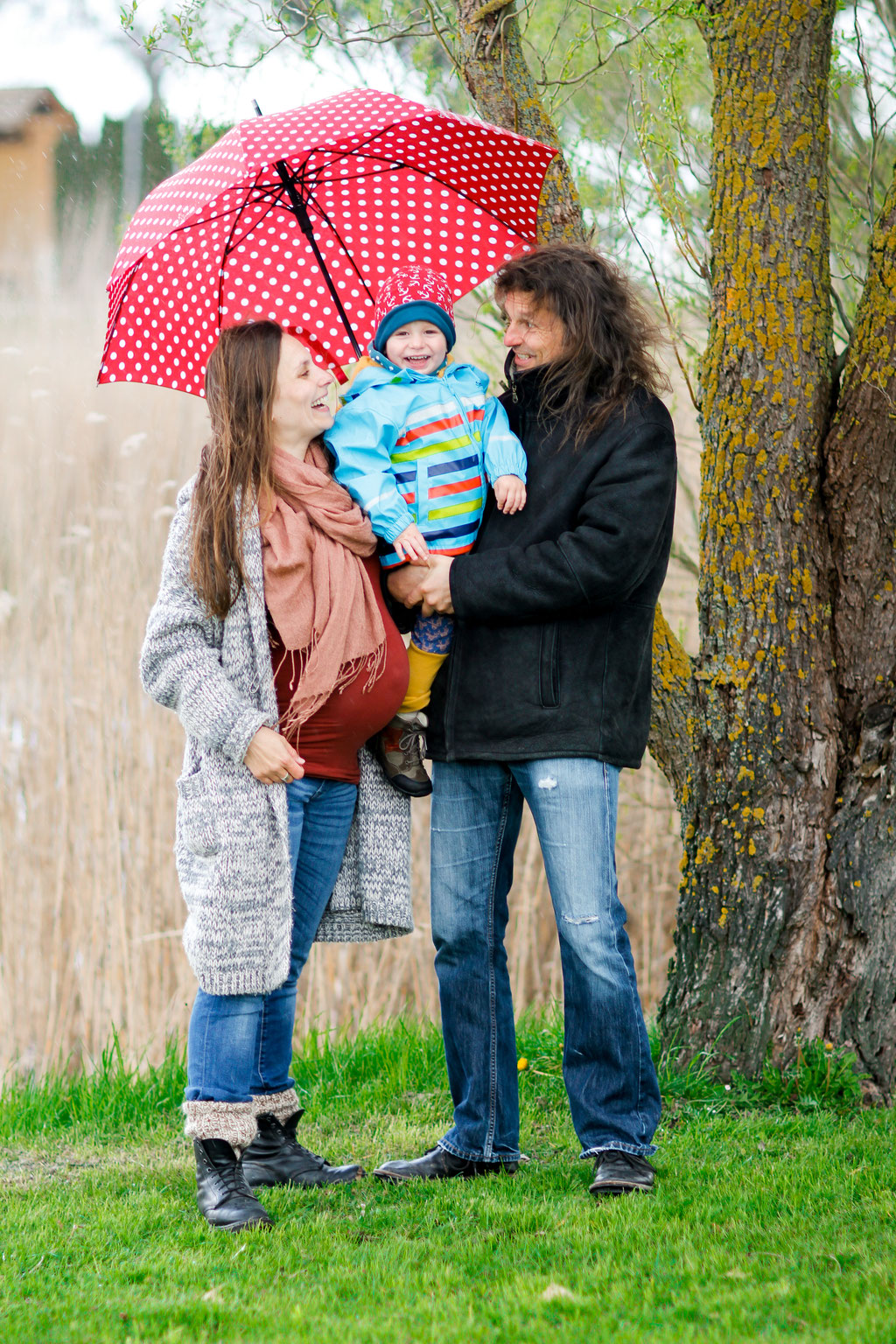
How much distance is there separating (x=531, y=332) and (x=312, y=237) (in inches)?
24.3

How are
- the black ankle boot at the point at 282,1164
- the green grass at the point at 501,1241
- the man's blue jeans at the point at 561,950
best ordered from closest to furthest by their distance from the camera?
the green grass at the point at 501,1241 < the man's blue jeans at the point at 561,950 < the black ankle boot at the point at 282,1164

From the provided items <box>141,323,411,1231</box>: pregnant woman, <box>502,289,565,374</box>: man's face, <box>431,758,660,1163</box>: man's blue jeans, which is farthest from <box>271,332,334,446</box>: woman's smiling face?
<box>431,758,660,1163</box>: man's blue jeans

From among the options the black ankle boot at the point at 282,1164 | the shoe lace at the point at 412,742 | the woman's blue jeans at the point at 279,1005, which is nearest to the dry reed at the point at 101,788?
the black ankle boot at the point at 282,1164

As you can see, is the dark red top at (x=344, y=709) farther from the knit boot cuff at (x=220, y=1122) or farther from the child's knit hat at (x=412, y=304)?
the knit boot cuff at (x=220, y=1122)

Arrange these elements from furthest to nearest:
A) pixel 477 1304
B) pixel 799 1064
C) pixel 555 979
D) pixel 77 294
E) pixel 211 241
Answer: pixel 77 294, pixel 555 979, pixel 799 1064, pixel 211 241, pixel 477 1304

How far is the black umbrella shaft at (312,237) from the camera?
8.65 ft

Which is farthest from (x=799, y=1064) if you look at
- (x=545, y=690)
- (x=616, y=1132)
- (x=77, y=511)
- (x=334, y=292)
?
(x=77, y=511)

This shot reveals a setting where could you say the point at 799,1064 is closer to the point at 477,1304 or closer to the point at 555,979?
the point at 477,1304

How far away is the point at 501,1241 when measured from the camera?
2078mm

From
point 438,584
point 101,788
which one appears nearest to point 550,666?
point 438,584

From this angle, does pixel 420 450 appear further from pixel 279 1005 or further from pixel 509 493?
pixel 279 1005

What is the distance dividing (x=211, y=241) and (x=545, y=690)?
1219 millimetres

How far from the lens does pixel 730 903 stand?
2924 mm

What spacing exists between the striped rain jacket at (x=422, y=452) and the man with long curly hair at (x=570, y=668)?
71 mm
